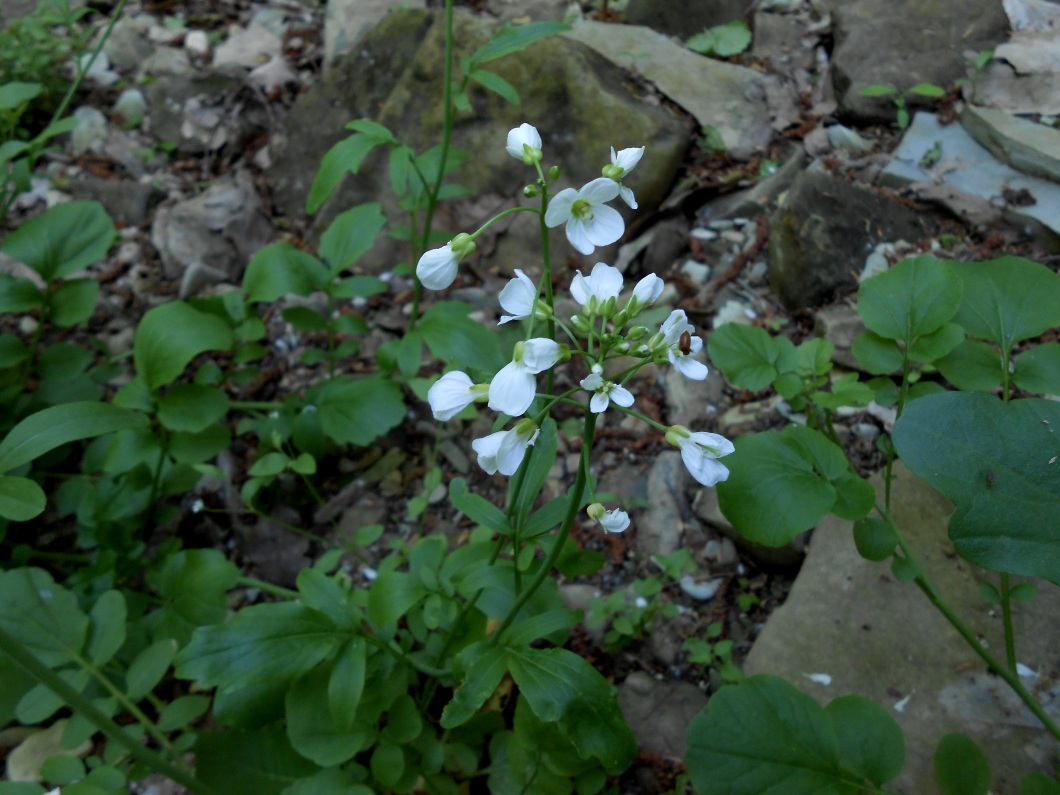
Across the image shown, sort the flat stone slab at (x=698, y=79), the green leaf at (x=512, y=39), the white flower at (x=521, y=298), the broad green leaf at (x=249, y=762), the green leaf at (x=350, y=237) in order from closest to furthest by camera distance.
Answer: the white flower at (x=521, y=298) → the broad green leaf at (x=249, y=762) → the green leaf at (x=512, y=39) → the green leaf at (x=350, y=237) → the flat stone slab at (x=698, y=79)

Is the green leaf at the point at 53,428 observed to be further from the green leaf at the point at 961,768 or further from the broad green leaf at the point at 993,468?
the green leaf at the point at 961,768

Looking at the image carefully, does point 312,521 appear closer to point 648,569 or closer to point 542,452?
point 648,569

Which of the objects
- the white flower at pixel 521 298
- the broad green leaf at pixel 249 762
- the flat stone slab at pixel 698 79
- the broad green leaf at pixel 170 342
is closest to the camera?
the white flower at pixel 521 298

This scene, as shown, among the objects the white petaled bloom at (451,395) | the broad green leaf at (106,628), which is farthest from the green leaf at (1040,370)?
the broad green leaf at (106,628)

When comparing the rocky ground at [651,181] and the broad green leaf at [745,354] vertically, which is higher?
the broad green leaf at [745,354]

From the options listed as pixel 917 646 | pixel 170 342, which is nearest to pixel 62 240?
pixel 170 342

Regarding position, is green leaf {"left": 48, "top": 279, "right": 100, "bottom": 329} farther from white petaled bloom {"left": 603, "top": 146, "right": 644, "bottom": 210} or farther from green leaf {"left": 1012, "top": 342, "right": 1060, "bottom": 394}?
green leaf {"left": 1012, "top": 342, "right": 1060, "bottom": 394}
